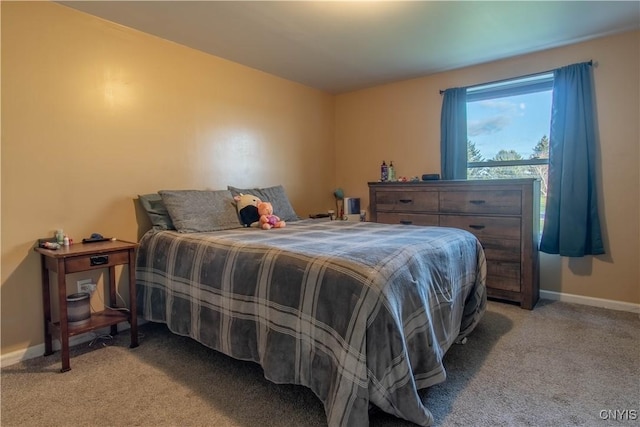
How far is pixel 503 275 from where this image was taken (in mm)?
3041

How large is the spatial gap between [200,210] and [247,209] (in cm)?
37

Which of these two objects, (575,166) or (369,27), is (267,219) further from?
(575,166)

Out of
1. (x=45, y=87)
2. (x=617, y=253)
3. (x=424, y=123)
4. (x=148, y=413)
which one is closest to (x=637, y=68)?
(x=617, y=253)

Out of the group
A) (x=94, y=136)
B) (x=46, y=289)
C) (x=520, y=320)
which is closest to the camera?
(x=46, y=289)

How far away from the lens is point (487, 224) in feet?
10.1

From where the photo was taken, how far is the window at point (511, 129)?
328cm

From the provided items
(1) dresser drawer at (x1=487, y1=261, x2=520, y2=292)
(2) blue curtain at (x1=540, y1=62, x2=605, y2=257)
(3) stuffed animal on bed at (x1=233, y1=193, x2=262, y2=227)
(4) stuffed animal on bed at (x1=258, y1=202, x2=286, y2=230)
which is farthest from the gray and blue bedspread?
(2) blue curtain at (x1=540, y1=62, x2=605, y2=257)

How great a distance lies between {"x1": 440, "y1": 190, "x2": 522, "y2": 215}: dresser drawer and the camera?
2945 mm

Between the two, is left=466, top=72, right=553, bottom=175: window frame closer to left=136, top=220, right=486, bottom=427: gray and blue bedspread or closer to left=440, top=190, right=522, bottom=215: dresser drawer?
left=440, top=190, right=522, bottom=215: dresser drawer

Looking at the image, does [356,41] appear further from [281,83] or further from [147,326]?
[147,326]

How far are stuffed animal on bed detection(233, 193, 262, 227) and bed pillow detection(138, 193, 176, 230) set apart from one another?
1.75 feet

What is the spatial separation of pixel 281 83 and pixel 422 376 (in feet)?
11.0

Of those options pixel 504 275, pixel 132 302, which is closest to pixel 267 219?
pixel 132 302

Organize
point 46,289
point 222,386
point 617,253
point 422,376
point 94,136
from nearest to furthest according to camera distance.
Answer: point 422,376 < point 222,386 < point 46,289 < point 94,136 < point 617,253
